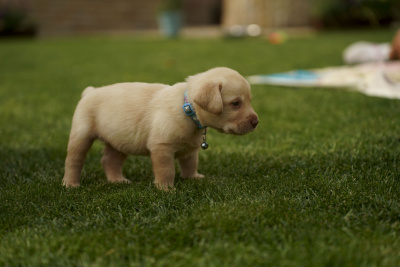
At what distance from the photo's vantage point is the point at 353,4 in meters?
19.7

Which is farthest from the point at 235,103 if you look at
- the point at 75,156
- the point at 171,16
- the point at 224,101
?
the point at 171,16

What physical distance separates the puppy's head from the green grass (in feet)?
1.19

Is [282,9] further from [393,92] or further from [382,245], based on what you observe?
[382,245]

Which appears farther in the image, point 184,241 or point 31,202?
point 31,202

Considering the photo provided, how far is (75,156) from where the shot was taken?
2.94m

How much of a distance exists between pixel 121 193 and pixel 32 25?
1764 centimetres

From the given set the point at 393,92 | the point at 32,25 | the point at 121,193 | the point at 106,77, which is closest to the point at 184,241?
the point at 121,193

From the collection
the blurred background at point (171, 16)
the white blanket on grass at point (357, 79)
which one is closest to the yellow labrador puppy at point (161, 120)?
the white blanket on grass at point (357, 79)

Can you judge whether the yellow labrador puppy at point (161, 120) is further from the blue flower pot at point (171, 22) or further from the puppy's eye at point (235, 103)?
the blue flower pot at point (171, 22)

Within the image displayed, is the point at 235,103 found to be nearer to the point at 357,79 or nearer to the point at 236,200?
the point at 236,200

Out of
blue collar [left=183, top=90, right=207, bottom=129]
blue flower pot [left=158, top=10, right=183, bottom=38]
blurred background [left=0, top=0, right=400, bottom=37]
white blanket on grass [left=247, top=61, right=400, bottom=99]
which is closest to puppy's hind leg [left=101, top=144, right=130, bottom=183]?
blue collar [left=183, top=90, right=207, bottom=129]

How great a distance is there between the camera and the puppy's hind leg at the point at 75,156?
2.91m

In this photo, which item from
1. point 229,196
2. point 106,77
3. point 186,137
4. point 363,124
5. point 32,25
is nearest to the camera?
point 229,196

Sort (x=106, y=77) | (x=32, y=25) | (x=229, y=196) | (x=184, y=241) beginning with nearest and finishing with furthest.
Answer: (x=184, y=241) < (x=229, y=196) < (x=106, y=77) < (x=32, y=25)
